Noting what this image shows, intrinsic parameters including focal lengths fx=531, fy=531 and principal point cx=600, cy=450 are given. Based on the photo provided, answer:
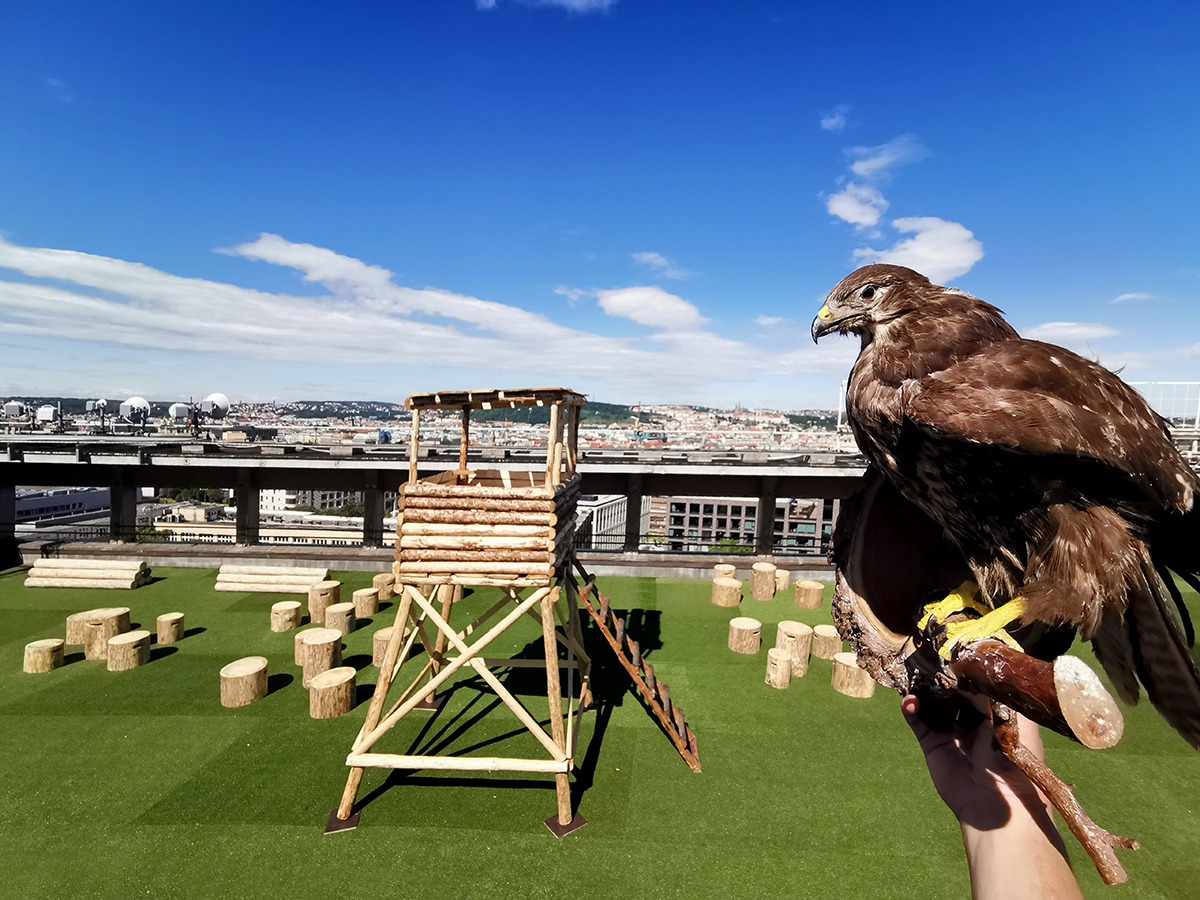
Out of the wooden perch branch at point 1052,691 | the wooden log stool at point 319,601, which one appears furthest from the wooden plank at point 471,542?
the wooden log stool at point 319,601

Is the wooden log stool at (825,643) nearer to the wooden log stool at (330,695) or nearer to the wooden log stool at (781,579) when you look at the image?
the wooden log stool at (781,579)

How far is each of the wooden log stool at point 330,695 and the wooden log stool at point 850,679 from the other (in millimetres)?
10315

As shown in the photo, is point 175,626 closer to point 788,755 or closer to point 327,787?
point 327,787

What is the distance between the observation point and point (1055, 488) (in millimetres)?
2559

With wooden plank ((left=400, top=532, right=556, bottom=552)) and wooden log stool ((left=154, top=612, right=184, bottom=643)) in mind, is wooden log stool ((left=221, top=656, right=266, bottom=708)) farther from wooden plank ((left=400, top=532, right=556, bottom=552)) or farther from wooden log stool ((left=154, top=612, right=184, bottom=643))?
wooden plank ((left=400, top=532, right=556, bottom=552))

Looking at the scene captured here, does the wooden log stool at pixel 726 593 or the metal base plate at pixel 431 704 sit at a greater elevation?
the wooden log stool at pixel 726 593

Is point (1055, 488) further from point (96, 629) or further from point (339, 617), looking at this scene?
point (96, 629)

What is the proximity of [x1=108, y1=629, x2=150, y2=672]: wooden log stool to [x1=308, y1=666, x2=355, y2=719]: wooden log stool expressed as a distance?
5.02 meters

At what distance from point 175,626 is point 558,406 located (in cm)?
1263

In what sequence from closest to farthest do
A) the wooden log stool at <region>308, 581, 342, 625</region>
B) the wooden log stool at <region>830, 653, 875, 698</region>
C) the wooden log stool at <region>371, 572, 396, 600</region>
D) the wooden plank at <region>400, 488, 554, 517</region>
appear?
the wooden plank at <region>400, 488, 554, 517</region>, the wooden log stool at <region>830, 653, 875, 698</region>, the wooden log stool at <region>308, 581, 342, 625</region>, the wooden log stool at <region>371, 572, 396, 600</region>

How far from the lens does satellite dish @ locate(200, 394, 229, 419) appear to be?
109 feet

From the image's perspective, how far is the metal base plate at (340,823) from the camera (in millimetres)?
7574

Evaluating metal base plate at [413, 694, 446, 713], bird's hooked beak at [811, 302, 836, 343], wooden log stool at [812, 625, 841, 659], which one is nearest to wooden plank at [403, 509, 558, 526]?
bird's hooked beak at [811, 302, 836, 343]

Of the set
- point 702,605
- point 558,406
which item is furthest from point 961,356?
point 702,605
